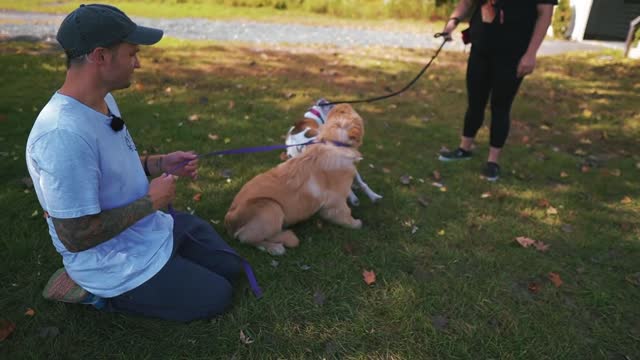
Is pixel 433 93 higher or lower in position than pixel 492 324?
higher

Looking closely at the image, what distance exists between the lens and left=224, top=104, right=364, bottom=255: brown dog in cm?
348

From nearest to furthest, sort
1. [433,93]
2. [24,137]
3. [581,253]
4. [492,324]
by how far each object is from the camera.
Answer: [492,324]
[581,253]
[24,137]
[433,93]

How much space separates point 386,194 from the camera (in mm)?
4723

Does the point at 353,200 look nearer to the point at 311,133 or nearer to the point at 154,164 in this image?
the point at 311,133

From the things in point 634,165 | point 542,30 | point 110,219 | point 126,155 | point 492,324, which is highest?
point 542,30

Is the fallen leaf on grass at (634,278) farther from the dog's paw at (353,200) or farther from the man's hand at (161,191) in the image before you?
the man's hand at (161,191)

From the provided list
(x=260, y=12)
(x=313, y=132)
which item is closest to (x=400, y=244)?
(x=313, y=132)

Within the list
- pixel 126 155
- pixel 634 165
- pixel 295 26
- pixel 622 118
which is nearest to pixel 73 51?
pixel 126 155

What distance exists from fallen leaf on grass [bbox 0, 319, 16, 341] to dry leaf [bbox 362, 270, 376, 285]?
264 cm

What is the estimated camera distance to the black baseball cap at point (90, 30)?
80.5 inches

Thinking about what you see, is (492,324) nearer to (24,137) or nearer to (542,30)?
(542,30)

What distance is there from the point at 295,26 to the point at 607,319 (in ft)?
51.7

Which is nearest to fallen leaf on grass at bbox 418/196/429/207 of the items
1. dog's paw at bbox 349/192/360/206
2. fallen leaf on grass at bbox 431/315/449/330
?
dog's paw at bbox 349/192/360/206

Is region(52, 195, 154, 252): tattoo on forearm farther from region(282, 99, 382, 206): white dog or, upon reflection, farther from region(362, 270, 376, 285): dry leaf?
region(282, 99, 382, 206): white dog
